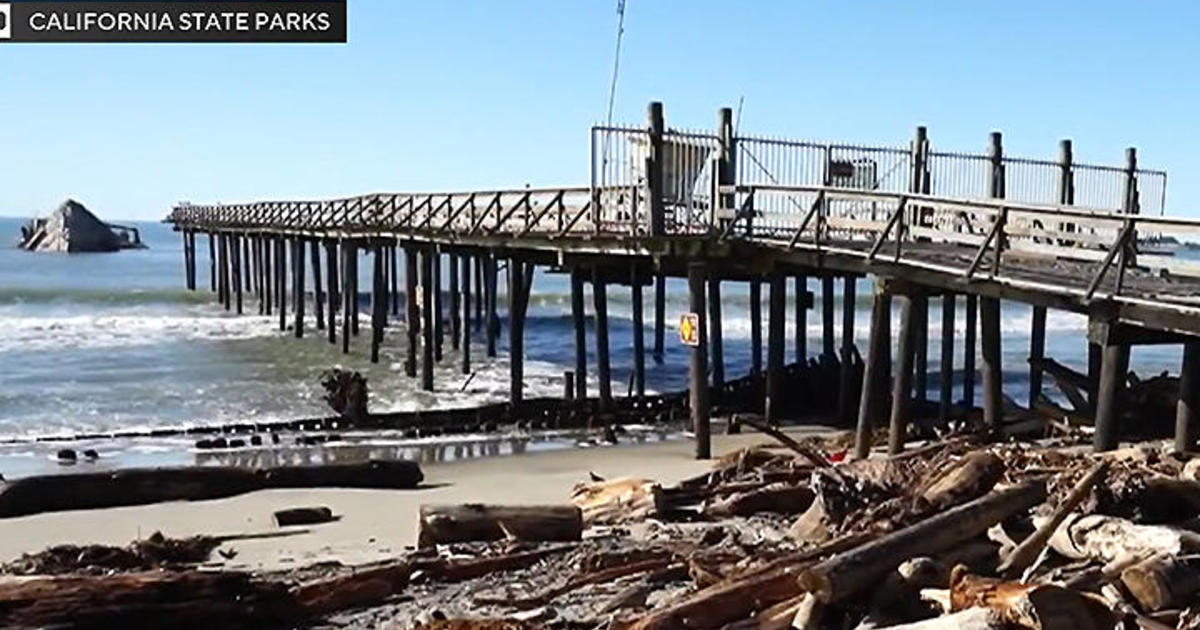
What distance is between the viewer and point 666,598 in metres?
7.92

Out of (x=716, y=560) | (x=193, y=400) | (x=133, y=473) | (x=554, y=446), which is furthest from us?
(x=193, y=400)

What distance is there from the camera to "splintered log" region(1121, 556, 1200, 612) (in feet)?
21.1

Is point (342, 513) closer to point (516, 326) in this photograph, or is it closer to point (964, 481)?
point (964, 481)

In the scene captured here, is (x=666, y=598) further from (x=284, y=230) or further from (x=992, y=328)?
(x=284, y=230)

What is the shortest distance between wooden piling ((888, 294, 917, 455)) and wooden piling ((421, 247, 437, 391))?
1391cm

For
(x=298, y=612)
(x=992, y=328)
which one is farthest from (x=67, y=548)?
(x=992, y=328)

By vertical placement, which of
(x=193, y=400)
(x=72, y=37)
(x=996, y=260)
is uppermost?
(x=72, y=37)

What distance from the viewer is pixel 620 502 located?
11438mm

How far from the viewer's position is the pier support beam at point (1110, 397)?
11.1m

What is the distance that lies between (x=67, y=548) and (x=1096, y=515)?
7.57 meters

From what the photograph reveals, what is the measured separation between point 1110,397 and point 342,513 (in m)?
6.91

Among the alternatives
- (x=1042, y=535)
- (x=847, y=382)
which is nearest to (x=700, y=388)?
(x=847, y=382)

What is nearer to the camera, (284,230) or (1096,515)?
(1096,515)

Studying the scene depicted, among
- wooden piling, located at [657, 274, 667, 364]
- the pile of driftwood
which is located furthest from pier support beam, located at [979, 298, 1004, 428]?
wooden piling, located at [657, 274, 667, 364]
